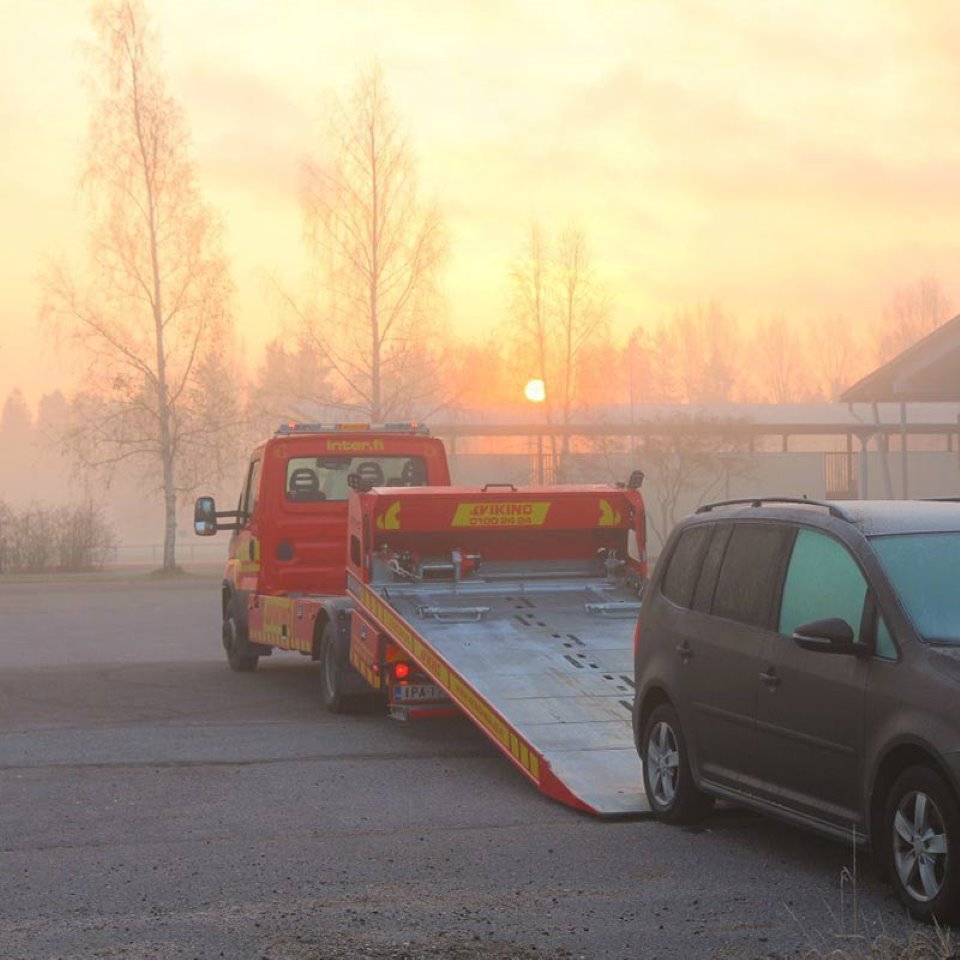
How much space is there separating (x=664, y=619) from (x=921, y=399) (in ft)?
80.9

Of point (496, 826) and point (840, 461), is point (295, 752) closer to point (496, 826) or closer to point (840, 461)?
point (496, 826)

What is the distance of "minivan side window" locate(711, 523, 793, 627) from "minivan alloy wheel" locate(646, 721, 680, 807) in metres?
0.78

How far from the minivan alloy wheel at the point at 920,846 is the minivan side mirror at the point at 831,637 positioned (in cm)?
66

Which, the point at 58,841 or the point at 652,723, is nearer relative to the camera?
the point at 58,841

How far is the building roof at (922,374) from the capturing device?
28297 millimetres

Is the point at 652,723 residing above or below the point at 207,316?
below

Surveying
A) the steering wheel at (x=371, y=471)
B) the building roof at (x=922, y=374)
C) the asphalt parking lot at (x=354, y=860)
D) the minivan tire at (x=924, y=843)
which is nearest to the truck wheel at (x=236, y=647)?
the steering wheel at (x=371, y=471)

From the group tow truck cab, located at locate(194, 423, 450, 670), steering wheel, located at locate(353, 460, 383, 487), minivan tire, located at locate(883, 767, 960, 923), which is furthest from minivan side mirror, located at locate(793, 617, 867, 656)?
steering wheel, located at locate(353, 460, 383, 487)

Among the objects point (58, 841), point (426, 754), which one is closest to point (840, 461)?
point (426, 754)

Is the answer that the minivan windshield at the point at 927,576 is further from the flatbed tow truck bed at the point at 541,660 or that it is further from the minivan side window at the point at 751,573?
the flatbed tow truck bed at the point at 541,660

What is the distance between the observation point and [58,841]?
8203 mm

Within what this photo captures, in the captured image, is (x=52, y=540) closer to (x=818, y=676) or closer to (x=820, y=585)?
(x=820, y=585)

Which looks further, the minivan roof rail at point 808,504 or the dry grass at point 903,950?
the minivan roof rail at point 808,504

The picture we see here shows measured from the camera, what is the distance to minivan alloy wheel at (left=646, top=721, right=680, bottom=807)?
8.40 m
